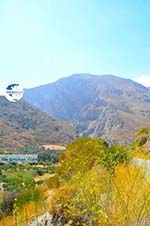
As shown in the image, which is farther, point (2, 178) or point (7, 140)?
point (7, 140)

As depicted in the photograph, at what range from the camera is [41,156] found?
6097 inches

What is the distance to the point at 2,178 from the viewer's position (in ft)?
297

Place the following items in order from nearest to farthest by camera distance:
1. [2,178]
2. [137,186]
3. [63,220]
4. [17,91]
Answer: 1. [137,186]
2. [63,220]
3. [17,91]
4. [2,178]

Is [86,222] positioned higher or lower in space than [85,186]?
lower

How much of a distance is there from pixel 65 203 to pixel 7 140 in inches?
6864

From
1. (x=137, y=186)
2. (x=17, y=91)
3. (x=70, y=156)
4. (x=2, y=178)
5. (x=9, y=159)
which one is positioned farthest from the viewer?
(x=9, y=159)

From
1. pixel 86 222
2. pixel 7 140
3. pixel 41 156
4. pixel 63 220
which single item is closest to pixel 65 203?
pixel 63 220

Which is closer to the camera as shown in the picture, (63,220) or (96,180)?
(96,180)

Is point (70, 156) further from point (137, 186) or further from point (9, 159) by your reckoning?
point (9, 159)

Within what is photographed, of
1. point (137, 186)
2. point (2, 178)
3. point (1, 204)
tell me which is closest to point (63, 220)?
point (137, 186)

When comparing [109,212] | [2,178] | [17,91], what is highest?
[17,91]

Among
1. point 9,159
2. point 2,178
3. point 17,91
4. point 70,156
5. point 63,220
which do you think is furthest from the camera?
point 9,159

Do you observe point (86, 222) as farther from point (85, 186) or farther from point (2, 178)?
point (2, 178)

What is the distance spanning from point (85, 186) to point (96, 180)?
1.72ft
